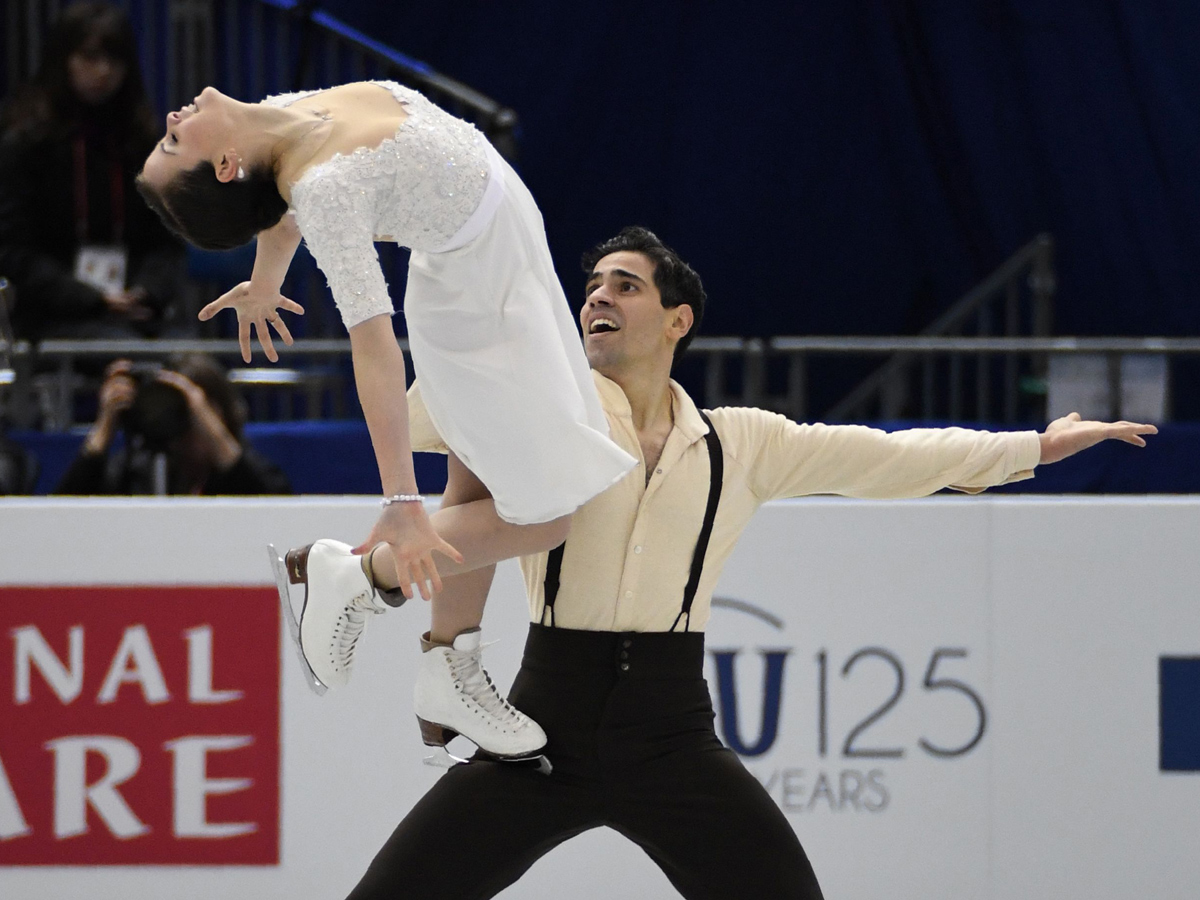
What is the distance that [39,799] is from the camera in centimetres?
356

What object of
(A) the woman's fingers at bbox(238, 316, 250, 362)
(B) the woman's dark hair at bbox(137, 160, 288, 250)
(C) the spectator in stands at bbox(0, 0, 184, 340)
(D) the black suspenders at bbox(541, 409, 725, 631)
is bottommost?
(D) the black suspenders at bbox(541, 409, 725, 631)

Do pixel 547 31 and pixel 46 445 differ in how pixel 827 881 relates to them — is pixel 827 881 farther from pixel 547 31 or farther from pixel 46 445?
pixel 547 31

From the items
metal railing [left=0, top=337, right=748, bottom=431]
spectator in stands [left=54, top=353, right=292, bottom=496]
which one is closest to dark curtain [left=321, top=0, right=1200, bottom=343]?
metal railing [left=0, top=337, right=748, bottom=431]

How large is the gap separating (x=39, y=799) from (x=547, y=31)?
15.1ft

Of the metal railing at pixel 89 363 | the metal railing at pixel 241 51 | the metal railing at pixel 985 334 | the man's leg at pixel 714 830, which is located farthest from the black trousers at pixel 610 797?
the metal railing at pixel 241 51

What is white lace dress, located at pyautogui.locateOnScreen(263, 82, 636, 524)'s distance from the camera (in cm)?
238

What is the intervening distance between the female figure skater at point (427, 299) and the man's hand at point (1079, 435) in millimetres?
798

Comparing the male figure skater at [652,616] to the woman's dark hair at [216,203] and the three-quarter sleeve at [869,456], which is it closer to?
the three-quarter sleeve at [869,456]

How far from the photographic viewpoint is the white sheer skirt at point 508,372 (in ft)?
7.96

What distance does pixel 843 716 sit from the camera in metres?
3.57

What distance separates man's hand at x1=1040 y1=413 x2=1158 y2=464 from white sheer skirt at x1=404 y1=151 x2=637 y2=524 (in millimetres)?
791

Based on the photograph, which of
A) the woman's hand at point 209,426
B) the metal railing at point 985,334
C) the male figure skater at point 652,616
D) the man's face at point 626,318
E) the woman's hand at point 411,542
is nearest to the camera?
the woman's hand at point 411,542

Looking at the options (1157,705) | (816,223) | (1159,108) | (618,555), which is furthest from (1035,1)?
(618,555)

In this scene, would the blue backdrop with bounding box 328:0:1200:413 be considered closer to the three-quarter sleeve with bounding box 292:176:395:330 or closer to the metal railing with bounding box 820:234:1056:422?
the metal railing with bounding box 820:234:1056:422
